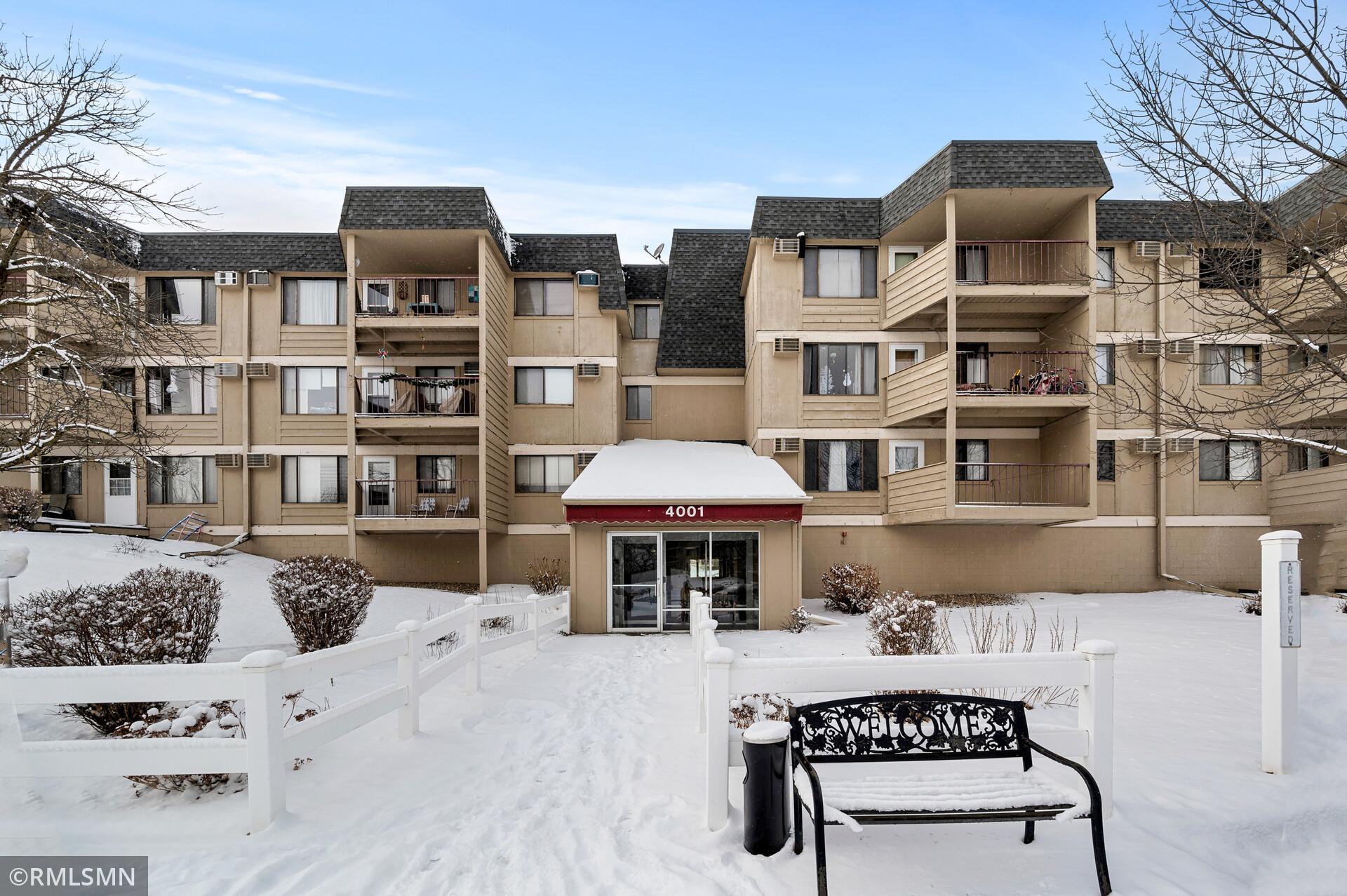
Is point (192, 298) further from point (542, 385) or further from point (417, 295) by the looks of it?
point (542, 385)

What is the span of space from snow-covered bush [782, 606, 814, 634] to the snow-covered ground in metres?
6.83

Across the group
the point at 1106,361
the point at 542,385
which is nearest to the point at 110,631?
the point at 542,385

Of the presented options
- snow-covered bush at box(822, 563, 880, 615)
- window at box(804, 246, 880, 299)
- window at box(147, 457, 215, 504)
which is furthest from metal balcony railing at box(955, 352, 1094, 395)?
window at box(147, 457, 215, 504)

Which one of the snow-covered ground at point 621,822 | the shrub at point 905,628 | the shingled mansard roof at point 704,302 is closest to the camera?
the snow-covered ground at point 621,822

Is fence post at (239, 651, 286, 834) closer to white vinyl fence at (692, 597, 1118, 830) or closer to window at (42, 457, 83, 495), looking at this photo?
white vinyl fence at (692, 597, 1118, 830)

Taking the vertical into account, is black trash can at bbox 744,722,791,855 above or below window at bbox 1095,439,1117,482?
below

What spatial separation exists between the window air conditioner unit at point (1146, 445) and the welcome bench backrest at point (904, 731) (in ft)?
57.7

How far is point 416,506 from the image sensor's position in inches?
771

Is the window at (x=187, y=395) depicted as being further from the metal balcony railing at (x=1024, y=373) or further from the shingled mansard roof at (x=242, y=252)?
the metal balcony railing at (x=1024, y=373)

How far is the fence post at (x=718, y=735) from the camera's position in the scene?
431 cm

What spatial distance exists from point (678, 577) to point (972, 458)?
9424 mm

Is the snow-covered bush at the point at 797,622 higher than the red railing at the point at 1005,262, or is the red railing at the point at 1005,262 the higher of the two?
the red railing at the point at 1005,262

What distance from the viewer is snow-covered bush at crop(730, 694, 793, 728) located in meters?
7.11

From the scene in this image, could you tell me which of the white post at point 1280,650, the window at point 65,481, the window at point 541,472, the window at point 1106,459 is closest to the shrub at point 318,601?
the window at point 541,472
